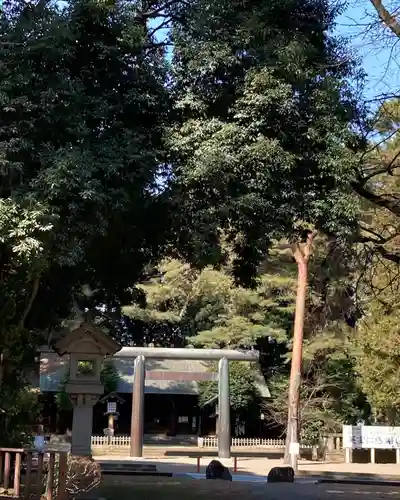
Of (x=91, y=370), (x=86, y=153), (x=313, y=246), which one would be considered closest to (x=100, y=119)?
(x=86, y=153)

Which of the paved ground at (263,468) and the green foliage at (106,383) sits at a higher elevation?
the green foliage at (106,383)

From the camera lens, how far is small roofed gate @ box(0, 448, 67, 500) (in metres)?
8.45

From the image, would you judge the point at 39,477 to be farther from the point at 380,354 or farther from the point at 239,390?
the point at 239,390

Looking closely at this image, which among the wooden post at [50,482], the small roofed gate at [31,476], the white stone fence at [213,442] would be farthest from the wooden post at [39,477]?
the white stone fence at [213,442]

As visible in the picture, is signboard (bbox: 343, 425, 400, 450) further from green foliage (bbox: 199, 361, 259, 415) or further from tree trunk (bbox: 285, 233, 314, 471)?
green foliage (bbox: 199, 361, 259, 415)

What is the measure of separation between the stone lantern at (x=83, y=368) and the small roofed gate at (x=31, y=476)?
16.8 feet

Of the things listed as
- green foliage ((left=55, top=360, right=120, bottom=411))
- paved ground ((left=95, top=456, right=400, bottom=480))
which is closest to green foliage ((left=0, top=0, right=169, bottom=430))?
paved ground ((left=95, top=456, right=400, bottom=480))

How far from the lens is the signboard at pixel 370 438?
88.5 feet

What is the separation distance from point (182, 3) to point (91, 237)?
389 centimetres

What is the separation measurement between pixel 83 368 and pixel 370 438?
16487 mm

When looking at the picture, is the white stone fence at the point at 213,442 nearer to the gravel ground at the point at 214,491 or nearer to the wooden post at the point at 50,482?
the gravel ground at the point at 214,491

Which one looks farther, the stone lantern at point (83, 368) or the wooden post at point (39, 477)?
the stone lantern at point (83, 368)

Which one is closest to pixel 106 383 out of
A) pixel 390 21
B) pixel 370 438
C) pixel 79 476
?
pixel 370 438

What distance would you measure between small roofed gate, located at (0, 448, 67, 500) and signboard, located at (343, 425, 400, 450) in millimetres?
20127
